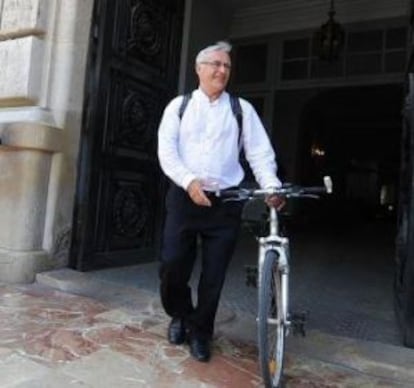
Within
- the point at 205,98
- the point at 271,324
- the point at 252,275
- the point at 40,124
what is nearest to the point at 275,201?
the point at 252,275

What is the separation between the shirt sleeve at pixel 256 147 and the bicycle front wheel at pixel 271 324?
1.94 ft

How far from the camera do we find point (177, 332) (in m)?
3.38

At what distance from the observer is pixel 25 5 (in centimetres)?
500

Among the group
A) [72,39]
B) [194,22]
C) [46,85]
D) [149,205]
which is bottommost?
[149,205]

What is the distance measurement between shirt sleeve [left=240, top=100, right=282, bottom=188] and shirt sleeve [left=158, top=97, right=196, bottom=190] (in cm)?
41

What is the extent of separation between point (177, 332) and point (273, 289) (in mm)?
896

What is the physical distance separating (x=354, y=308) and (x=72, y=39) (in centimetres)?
345

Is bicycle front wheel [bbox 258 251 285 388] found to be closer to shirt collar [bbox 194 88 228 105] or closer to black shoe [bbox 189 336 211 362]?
black shoe [bbox 189 336 211 362]

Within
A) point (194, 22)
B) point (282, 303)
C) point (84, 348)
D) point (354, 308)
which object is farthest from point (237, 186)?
point (194, 22)

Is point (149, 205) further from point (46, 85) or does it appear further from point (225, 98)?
point (225, 98)

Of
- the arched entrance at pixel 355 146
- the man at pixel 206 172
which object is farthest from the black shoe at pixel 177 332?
the arched entrance at pixel 355 146

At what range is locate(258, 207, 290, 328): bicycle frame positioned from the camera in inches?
107

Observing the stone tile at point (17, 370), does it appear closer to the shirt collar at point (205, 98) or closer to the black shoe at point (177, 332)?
the black shoe at point (177, 332)

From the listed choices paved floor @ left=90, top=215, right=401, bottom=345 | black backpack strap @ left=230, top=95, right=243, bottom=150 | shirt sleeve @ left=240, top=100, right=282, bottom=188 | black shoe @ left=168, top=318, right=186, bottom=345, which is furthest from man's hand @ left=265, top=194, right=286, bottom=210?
paved floor @ left=90, top=215, right=401, bottom=345
